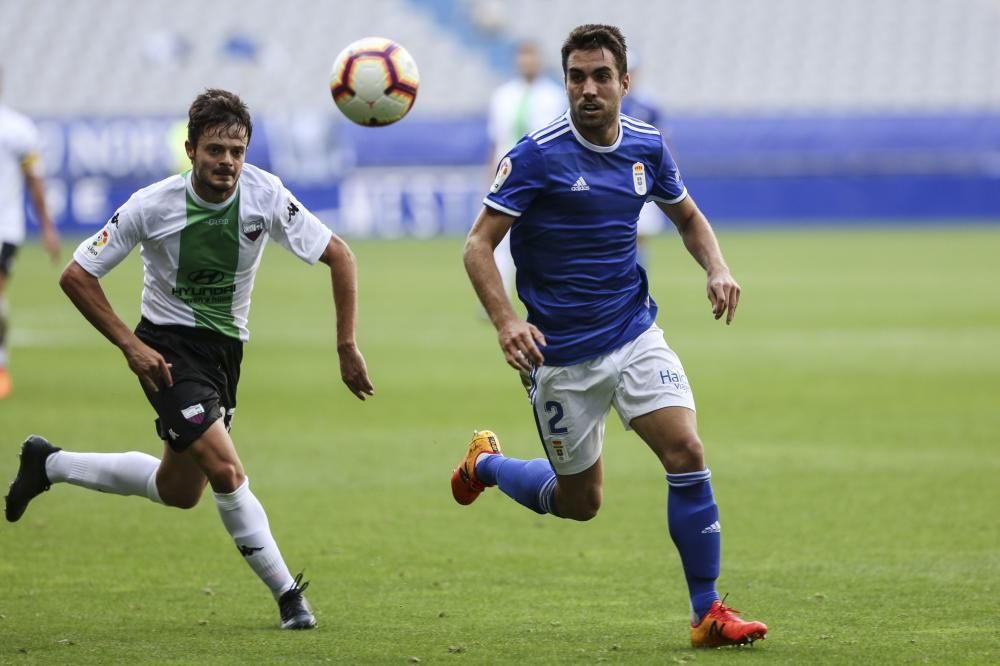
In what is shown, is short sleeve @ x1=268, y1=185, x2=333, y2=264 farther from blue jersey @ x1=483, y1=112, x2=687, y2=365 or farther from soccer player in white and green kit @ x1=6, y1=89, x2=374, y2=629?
blue jersey @ x1=483, y1=112, x2=687, y2=365

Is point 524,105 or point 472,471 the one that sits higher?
point 524,105

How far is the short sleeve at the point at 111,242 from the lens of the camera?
6207 millimetres

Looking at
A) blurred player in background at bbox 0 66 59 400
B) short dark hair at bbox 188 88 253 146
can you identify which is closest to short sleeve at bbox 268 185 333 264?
short dark hair at bbox 188 88 253 146

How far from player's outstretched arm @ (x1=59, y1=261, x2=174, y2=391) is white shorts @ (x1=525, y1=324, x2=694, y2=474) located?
57.6 inches

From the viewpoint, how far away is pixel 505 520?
870cm

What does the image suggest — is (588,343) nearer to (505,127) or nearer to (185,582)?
(185,582)

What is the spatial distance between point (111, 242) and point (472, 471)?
6.73 feet

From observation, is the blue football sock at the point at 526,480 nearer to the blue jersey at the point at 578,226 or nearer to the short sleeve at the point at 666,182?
the blue jersey at the point at 578,226

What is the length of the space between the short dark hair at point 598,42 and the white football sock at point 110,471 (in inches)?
102

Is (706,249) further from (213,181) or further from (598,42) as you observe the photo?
(213,181)

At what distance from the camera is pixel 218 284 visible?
6.53m

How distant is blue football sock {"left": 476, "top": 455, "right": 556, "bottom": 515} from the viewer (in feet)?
21.7

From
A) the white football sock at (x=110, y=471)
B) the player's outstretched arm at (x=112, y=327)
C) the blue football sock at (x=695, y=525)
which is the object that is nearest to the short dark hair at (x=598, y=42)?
the blue football sock at (x=695, y=525)

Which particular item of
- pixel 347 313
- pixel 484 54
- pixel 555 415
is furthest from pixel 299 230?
pixel 484 54
